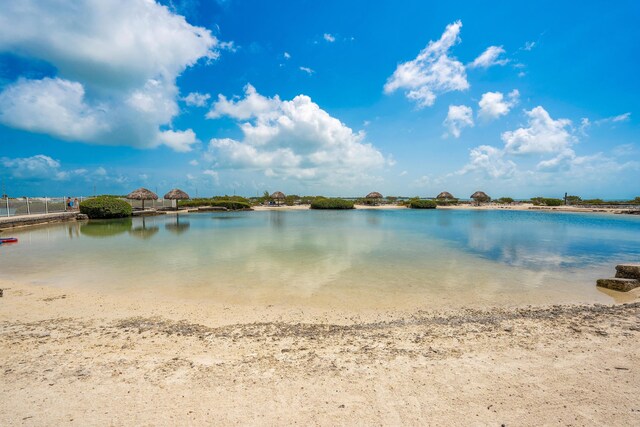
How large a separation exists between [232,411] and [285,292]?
448 cm

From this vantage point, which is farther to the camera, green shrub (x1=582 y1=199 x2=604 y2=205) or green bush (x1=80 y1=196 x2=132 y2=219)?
green shrub (x1=582 y1=199 x2=604 y2=205)

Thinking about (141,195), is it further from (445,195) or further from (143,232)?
(445,195)

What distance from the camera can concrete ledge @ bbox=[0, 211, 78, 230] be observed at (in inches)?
813

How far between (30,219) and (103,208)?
6.04 m

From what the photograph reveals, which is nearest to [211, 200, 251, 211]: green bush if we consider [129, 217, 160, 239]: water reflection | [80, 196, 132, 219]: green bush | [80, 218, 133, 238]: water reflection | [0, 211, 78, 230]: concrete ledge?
[80, 196, 132, 219]: green bush

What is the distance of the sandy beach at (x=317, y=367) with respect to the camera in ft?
9.53

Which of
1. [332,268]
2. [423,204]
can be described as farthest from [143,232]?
[423,204]

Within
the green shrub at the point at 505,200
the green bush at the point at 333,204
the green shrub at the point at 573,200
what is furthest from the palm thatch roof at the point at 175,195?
the green shrub at the point at 573,200

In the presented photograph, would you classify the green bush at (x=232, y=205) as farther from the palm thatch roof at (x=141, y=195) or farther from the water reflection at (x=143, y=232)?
the water reflection at (x=143, y=232)

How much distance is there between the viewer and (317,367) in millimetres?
3791

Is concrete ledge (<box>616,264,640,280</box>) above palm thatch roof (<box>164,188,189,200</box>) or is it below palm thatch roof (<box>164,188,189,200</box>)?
below

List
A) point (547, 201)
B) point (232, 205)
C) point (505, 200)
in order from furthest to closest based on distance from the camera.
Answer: point (505, 200), point (547, 201), point (232, 205)

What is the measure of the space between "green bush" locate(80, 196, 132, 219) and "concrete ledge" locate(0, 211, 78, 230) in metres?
1.13

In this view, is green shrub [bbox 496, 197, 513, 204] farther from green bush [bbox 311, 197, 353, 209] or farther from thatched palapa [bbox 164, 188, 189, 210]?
thatched palapa [bbox 164, 188, 189, 210]
